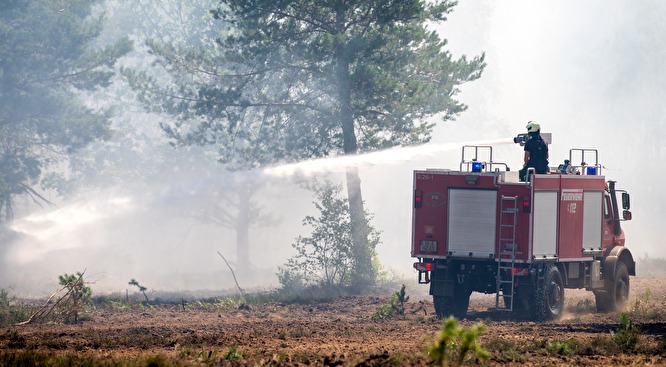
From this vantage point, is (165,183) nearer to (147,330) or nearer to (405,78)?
(405,78)

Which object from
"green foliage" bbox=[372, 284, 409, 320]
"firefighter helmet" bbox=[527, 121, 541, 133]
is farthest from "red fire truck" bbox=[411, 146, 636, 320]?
"green foliage" bbox=[372, 284, 409, 320]

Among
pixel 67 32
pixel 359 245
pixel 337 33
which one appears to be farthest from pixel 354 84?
pixel 67 32

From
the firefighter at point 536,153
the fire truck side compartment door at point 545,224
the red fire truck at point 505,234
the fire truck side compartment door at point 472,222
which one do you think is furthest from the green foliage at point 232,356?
the firefighter at point 536,153

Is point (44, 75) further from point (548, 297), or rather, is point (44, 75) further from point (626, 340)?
point (626, 340)

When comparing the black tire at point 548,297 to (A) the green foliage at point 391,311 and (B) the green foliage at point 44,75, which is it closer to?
(A) the green foliage at point 391,311

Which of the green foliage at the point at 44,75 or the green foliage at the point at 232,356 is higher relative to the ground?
the green foliage at the point at 44,75

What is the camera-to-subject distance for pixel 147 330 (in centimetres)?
1408

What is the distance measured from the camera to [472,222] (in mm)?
16281

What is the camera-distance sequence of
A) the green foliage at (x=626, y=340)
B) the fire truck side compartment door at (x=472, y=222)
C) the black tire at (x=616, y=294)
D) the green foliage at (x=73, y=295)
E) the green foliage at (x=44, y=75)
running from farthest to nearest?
the green foliage at (x=44, y=75)
the black tire at (x=616, y=294)
the green foliage at (x=73, y=295)
the fire truck side compartment door at (x=472, y=222)
the green foliage at (x=626, y=340)

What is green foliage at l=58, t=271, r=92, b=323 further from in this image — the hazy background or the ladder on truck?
the hazy background

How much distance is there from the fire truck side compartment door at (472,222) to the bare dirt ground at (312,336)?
4.22ft

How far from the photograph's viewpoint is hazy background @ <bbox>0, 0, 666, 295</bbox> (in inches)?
1469

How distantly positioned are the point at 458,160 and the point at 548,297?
65.0 meters

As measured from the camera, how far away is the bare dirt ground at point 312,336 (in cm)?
1038
